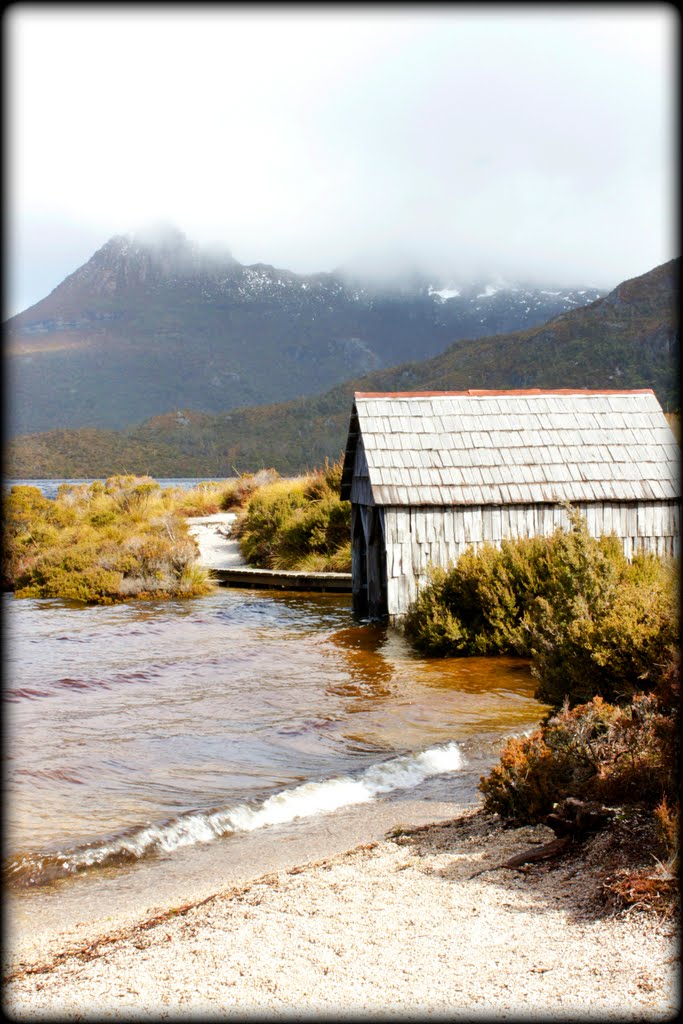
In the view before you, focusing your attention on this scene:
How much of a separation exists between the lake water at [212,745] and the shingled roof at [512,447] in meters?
2.62

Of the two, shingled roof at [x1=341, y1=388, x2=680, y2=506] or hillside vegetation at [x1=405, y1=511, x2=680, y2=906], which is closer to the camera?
hillside vegetation at [x1=405, y1=511, x2=680, y2=906]

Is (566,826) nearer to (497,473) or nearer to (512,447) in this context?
(497,473)

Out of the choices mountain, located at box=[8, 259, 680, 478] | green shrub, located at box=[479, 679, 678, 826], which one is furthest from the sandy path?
mountain, located at box=[8, 259, 680, 478]

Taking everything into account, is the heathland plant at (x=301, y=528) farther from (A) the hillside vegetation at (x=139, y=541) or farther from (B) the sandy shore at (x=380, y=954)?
(B) the sandy shore at (x=380, y=954)

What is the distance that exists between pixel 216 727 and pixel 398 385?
7738 cm

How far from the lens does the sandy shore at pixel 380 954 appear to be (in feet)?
12.6

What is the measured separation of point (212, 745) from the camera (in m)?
9.08

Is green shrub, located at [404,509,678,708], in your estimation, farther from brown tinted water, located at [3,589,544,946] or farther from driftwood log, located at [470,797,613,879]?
driftwood log, located at [470,797,613,879]

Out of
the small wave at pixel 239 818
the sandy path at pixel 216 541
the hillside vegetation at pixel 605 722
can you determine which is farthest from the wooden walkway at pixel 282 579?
the small wave at pixel 239 818

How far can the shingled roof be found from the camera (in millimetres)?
14578

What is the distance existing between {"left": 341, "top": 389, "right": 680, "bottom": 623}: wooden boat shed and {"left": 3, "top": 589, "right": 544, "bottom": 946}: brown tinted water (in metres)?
1.78

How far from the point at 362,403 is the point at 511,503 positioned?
9.52ft

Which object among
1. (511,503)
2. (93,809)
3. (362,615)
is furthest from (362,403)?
(93,809)

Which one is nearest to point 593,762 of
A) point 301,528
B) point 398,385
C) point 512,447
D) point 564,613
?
point 564,613
